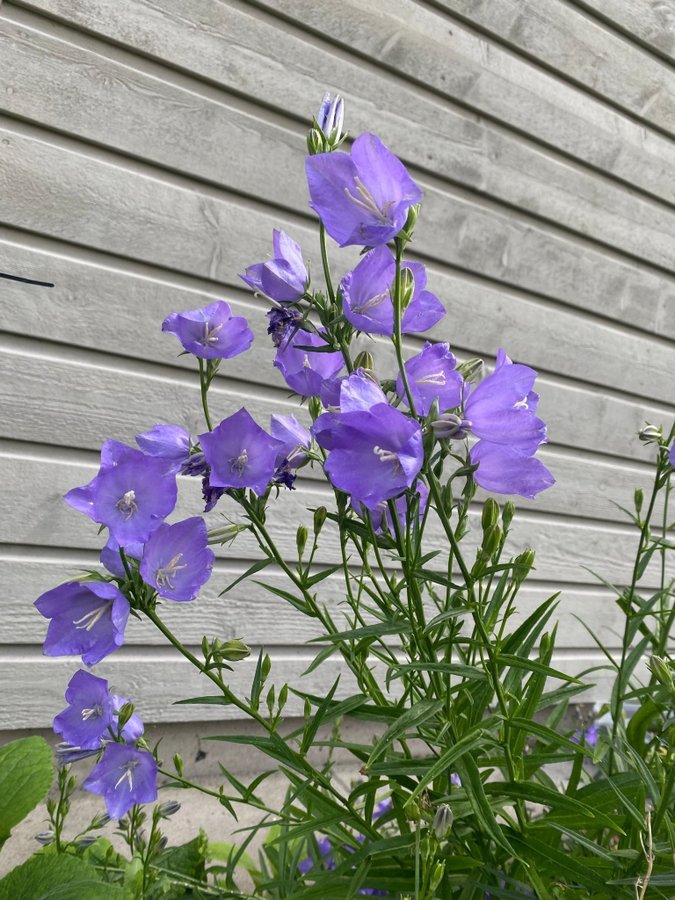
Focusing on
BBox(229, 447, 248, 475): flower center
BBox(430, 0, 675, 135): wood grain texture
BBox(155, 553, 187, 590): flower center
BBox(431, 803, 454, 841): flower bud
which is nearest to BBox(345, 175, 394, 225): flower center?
BBox(229, 447, 248, 475): flower center

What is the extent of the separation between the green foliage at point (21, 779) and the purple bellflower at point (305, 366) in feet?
2.32

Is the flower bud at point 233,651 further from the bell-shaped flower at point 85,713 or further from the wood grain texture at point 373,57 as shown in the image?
the wood grain texture at point 373,57

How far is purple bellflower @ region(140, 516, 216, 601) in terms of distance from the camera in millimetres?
711

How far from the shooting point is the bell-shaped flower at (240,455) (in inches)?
28.0

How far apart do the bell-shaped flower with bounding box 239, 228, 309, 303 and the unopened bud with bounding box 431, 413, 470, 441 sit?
0.18 m

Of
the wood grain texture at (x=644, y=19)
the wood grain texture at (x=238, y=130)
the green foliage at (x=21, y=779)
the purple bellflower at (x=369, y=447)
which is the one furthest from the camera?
the wood grain texture at (x=644, y=19)

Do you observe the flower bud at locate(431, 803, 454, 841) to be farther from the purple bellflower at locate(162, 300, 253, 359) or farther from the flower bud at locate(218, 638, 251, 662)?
the purple bellflower at locate(162, 300, 253, 359)

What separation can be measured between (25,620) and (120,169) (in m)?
1.02

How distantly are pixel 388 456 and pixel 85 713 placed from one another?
1.65 feet

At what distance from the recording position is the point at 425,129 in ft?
7.54

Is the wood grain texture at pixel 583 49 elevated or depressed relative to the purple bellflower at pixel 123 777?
elevated

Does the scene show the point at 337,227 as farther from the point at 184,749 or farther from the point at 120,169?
the point at 184,749

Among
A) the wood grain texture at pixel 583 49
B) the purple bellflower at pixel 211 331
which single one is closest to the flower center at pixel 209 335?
the purple bellflower at pixel 211 331

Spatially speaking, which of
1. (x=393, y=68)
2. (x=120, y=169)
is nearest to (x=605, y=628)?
(x=393, y=68)
